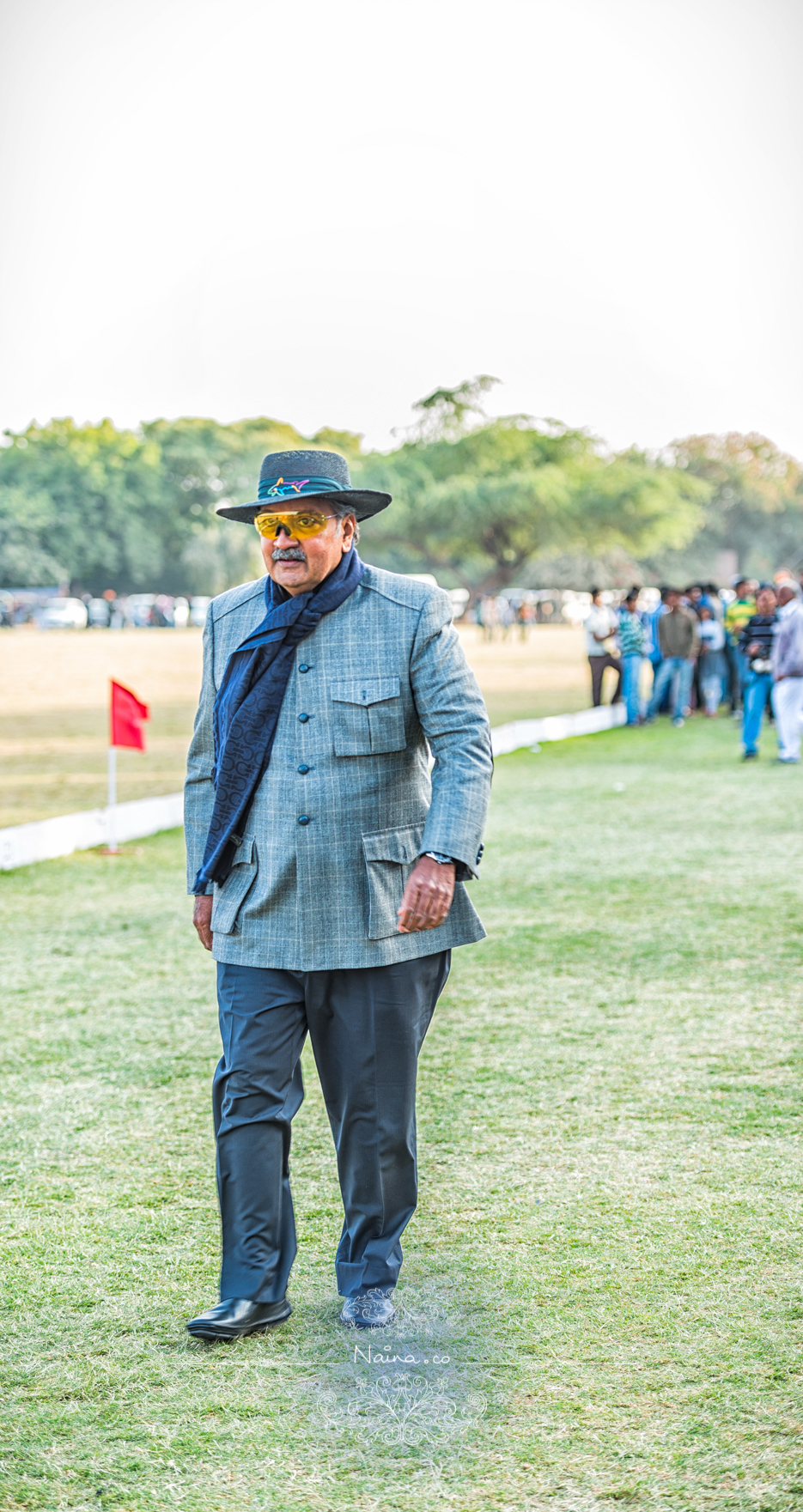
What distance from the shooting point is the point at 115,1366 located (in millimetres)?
3314

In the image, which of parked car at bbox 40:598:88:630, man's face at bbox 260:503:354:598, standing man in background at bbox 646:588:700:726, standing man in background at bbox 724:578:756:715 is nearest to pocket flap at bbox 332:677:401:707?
man's face at bbox 260:503:354:598

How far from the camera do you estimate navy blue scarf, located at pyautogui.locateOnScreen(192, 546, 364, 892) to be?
350 cm

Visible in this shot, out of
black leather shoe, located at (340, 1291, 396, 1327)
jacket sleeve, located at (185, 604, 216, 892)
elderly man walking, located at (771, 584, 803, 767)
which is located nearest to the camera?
black leather shoe, located at (340, 1291, 396, 1327)

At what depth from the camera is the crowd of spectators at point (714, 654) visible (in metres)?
15.2

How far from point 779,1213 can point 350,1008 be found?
4.67ft

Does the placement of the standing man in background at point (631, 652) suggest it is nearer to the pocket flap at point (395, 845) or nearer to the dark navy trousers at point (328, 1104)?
the pocket flap at point (395, 845)

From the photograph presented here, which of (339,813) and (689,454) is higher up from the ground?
(689,454)

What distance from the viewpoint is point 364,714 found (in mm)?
3490

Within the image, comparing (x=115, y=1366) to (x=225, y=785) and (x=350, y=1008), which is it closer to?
(x=350, y=1008)

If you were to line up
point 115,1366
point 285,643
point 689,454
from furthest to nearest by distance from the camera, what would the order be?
point 689,454 → point 285,643 → point 115,1366

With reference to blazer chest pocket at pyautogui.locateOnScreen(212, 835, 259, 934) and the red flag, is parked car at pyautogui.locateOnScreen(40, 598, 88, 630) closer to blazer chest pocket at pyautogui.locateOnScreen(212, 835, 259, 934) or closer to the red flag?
the red flag

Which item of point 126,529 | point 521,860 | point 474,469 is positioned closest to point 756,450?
point 474,469

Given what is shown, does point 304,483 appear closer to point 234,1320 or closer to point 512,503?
point 234,1320

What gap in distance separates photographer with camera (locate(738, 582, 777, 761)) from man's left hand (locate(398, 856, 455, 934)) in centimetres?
1259
